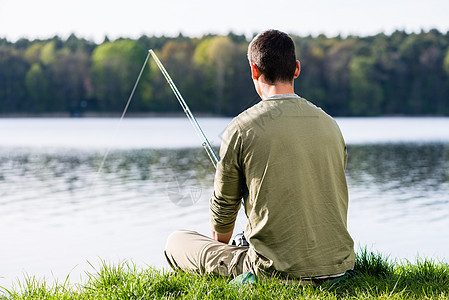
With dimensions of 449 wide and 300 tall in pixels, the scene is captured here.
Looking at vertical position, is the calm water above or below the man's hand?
below

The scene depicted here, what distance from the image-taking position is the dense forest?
172 ft

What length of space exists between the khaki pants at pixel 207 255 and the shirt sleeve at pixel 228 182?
0.12 metres

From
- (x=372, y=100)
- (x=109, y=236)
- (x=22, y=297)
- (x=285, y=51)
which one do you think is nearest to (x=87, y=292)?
(x=22, y=297)

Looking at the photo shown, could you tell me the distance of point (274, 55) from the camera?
2.17 metres

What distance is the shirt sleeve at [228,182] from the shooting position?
2191mm

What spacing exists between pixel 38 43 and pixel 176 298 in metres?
64.8

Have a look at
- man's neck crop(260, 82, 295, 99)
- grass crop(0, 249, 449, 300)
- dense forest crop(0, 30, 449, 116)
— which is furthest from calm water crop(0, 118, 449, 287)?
dense forest crop(0, 30, 449, 116)

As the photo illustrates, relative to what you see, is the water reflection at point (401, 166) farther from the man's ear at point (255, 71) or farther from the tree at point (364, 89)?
the tree at point (364, 89)

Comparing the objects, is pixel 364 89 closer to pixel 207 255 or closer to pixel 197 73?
pixel 197 73

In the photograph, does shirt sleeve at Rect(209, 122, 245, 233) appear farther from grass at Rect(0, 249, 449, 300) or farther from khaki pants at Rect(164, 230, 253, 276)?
grass at Rect(0, 249, 449, 300)

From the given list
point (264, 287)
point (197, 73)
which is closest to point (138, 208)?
point (264, 287)

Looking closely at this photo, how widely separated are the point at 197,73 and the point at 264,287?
5004 centimetres

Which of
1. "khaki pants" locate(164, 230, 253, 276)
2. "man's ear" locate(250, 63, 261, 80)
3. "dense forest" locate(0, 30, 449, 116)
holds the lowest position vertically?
"dense forest" locate(0, 30, 449, 116)

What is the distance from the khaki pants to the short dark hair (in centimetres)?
77
